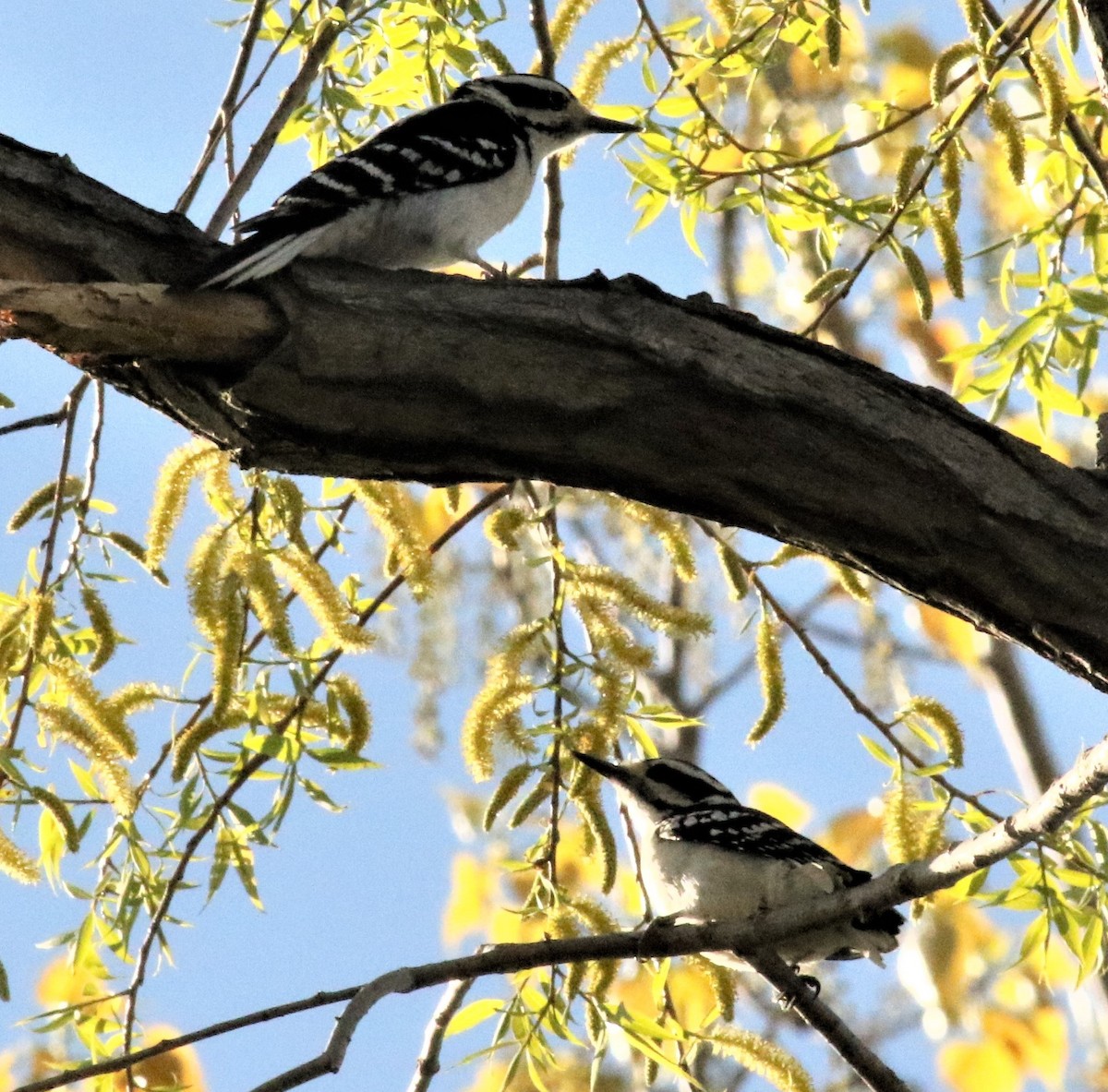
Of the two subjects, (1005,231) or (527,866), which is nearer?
(527,866)

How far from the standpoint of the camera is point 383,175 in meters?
3.93

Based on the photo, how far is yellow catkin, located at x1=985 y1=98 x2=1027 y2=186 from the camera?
350 cm

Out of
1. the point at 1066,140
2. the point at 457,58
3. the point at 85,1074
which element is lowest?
the point at 85,1074

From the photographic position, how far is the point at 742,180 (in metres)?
4.05

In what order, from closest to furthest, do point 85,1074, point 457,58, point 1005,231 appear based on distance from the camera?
point 85,1074
point 457,58
point 1005,231

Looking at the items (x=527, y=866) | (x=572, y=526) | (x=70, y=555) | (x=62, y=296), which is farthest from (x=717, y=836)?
(x=572, y=526)

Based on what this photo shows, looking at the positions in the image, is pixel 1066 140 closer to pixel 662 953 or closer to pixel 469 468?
pixel 469 468

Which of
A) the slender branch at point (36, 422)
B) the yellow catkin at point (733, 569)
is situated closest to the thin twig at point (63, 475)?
the slender branch at point (36, 422)

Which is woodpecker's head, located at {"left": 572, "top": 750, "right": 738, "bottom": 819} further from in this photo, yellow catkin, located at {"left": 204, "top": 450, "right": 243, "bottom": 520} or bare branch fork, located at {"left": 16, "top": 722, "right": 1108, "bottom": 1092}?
bare branch fork, located at {"left": 16, "top": 722, "right": 1108, "bottom": 1092}

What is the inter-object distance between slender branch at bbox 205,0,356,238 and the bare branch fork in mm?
1906

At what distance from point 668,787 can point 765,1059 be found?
162cm

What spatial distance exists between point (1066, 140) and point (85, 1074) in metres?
3.20

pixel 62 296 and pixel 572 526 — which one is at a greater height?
pixel 572 526

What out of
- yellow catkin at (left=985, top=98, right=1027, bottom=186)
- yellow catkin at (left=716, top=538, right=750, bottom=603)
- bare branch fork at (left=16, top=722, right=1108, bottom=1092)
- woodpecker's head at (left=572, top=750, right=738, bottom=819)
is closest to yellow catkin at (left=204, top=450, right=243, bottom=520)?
yellow catkin at (left=716, top=538, right=750, bottom=603)
